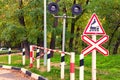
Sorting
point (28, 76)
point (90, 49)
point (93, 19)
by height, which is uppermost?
point (93, 19)

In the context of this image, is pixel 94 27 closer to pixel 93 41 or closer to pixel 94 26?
pixel 94 26

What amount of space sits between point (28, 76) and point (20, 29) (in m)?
11.0

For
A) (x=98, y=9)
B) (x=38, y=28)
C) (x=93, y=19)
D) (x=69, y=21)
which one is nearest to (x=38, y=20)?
(x=38, y=28)

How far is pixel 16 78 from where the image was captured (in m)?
13.4

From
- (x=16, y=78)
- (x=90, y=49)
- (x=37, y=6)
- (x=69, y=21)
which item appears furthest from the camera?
(x=69, y=21)

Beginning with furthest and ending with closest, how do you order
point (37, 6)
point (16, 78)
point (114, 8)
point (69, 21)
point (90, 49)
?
1. point (69, 21)
2. point (114, 8)
3. point (37, 6)
4. point (16, 78)
5. point (90, 49)

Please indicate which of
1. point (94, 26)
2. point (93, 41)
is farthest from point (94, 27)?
point (93, 41)

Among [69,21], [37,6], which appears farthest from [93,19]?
[69,21]

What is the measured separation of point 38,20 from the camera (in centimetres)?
2422

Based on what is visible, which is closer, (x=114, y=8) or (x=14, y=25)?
(x=14, y=25)

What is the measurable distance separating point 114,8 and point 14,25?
7935mm

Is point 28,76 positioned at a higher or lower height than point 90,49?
lower

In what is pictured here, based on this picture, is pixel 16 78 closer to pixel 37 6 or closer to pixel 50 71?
pixel 50 71

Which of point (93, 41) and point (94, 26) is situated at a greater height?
point (94, 26)
